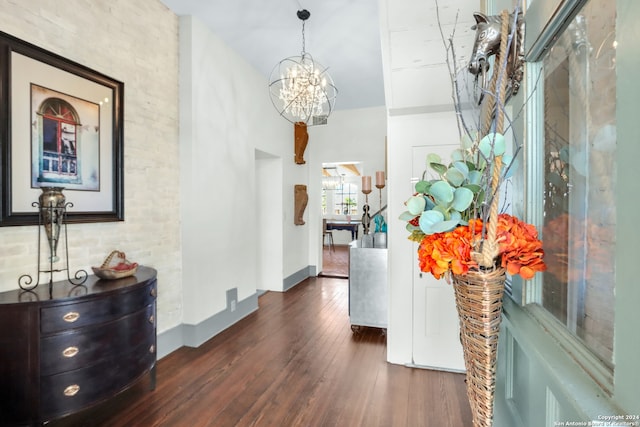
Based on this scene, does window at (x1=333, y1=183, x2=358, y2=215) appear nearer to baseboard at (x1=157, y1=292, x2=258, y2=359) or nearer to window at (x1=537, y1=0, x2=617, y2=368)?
baseboard at (x1=157, y1=292, x2=258, y2=359)

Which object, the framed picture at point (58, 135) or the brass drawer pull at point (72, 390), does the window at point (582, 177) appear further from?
the framed picture at point (58, 135)

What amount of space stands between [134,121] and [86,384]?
2065mm

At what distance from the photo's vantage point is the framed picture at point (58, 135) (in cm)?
193

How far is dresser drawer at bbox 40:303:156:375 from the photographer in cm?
175

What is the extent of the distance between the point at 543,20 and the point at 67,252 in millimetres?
2848

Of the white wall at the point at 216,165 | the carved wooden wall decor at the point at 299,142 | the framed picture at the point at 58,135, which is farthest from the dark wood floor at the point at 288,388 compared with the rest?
the carved wooden wall decor at the point at 299,142

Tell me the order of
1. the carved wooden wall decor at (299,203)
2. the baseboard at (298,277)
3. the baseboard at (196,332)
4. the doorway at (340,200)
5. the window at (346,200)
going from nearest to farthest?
the baseboard at (196,332)
the baseboard at (298,277)
the carved wooden wall decor at (299,203)
the doorway at (340,200)
the window at (346,200)

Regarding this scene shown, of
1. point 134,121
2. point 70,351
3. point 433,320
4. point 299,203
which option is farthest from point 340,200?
point 70,351

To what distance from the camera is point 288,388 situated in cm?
252

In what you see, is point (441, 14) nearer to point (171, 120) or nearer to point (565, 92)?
point (565, 92)

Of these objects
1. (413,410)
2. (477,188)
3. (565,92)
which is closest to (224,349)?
(413,410)

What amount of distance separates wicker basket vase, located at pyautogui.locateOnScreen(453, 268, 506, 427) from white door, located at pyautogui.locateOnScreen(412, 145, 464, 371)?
6.69 ft

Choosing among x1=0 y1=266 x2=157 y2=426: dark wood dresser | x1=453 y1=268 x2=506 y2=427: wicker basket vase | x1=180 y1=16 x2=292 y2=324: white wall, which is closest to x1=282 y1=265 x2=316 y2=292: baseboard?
x1=180 y1=16 x2=292 y2=324: white wall

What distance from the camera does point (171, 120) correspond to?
3.21m
